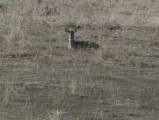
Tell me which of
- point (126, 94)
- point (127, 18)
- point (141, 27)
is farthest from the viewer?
point (127, 18)

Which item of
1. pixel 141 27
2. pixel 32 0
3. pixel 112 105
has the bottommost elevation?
pixel 112 105

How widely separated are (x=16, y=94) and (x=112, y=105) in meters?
1.56

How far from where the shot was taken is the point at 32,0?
17.9 metres

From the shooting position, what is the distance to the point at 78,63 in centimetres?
1052

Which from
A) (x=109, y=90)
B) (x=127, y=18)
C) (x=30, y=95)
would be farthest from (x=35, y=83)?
(x=127, y=18)

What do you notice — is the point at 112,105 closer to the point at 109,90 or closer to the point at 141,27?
the point at 109,90

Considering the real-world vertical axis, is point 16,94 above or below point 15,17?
below

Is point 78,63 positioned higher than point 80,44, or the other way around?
point 80,44

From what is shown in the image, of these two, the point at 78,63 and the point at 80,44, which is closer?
the point at 78,63

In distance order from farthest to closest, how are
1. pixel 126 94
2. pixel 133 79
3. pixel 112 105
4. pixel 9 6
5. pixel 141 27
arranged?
pixel 9 6 < pixel 141 27 < pixel 133 79 < pixel 126 94 < pixel 112 105

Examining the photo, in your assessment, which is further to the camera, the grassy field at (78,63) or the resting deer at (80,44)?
the resting deer at (80,44)

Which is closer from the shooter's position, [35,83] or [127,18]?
[35,83]

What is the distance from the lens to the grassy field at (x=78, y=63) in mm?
7504

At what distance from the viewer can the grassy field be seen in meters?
7.50
